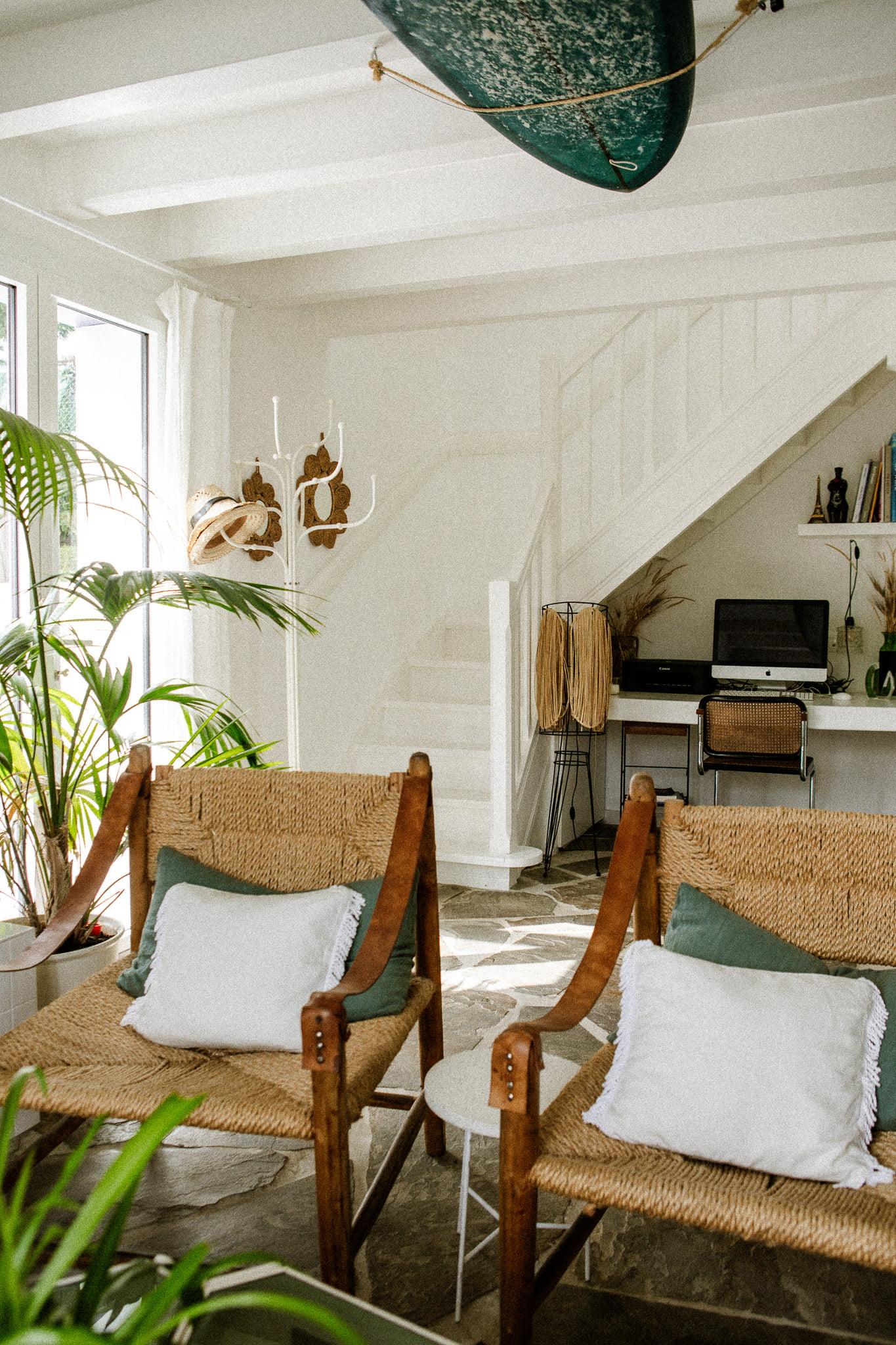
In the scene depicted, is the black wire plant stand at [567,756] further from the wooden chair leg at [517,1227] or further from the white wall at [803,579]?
the wooden chair leg at [517,1227]

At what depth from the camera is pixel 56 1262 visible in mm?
841

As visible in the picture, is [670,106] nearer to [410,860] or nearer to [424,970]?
[410,860]

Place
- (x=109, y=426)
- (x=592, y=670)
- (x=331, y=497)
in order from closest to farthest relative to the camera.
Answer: (x=109, y=426), (x=592, y=670), (x=331, y=497)

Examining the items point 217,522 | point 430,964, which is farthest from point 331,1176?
point 217,522

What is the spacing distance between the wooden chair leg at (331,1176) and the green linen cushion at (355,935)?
12.7 inches

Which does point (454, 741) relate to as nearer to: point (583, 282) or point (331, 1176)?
point (583, 282)

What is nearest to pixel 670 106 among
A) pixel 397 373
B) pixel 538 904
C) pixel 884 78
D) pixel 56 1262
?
pixel 884 78

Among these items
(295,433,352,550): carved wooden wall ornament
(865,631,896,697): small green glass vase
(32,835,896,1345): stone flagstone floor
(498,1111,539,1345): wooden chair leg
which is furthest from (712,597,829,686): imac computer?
(498,1111,539,1345): wooden chair leg

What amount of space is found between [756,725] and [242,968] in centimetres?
311

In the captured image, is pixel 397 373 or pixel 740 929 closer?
pixel 740 929

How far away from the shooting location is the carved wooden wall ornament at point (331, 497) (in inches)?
194

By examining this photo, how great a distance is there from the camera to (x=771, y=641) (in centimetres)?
532

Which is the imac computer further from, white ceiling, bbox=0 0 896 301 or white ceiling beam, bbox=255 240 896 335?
white ceiling, bbox=0 0 896 301

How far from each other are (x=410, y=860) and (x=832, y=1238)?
39.8 inches
